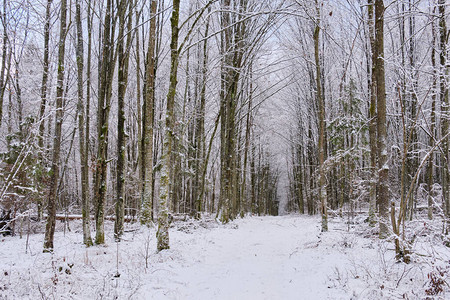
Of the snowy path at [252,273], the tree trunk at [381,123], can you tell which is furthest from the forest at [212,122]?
the snowy path at [252,273]

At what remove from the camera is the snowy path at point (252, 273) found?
4.47 meters

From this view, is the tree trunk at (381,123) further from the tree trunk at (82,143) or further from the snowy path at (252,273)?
the tree trunk at (82,143)

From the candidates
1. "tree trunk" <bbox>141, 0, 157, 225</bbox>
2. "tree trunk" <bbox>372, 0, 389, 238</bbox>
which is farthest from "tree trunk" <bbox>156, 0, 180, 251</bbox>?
"tree trunk" <bbox>372, 0, 389, 238</bbox>

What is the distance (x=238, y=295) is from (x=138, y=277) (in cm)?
171

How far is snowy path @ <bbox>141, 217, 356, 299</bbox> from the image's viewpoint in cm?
447

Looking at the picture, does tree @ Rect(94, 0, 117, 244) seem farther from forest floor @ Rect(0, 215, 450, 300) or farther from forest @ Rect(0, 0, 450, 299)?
forest floor @ Rect(0, 215, 450, 300)

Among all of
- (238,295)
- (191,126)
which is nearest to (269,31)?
(191,126)

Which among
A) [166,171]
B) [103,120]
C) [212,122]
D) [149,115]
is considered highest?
[212,122]

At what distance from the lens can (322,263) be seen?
239 inches

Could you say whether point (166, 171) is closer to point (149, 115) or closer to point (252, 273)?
point (149, 115)

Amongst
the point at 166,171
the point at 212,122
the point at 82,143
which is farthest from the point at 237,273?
the point at 212,122

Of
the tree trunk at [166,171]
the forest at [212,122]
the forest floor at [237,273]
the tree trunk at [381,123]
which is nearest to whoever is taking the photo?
the forest floor at [237,273]

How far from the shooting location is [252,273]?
571 centimetres

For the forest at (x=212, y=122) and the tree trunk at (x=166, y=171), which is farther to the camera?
the tree trunk at (x=166, y=171)
